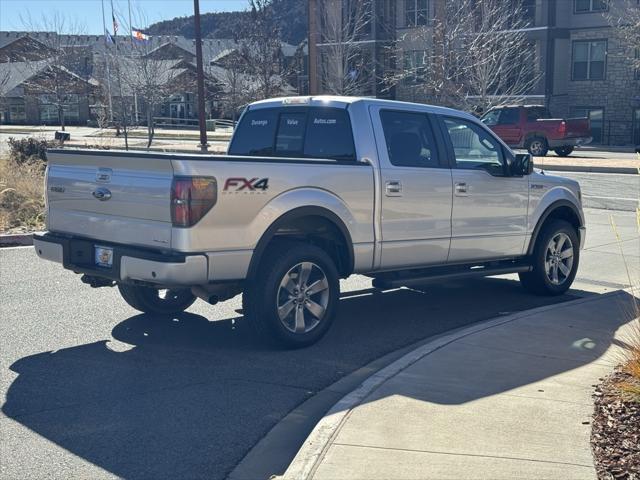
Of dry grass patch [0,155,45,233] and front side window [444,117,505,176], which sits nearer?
front side window [444,117,505,176]

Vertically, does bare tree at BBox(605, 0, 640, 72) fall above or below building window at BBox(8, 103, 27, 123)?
above

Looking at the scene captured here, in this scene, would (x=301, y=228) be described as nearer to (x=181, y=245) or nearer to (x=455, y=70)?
(x=181, y=245)

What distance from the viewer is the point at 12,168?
17.4m

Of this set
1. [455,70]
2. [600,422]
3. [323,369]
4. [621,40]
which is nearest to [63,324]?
[323,369]

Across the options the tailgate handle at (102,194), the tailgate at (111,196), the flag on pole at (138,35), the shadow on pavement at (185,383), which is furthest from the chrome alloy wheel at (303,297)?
the flag on pole at (138,35)

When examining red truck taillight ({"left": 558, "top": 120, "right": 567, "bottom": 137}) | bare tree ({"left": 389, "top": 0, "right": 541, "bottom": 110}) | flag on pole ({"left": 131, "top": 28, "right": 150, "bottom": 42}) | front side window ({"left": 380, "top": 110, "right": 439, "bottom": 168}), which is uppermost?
flag on pole ({"left": 131, "top": 28, "right": 150, "bottom": 42})

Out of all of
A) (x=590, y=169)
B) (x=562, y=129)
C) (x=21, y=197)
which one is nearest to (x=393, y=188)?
(x=21, y=197)

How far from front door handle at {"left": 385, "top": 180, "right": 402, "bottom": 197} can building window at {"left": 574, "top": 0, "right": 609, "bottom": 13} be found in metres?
39.7

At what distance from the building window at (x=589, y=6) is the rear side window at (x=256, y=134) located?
3932 cm

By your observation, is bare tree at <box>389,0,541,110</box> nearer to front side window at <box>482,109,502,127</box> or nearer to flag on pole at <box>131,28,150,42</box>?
front side window at <box>482,109,502,127</box>

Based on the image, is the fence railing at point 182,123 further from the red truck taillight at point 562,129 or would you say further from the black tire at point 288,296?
the black tire at point 288,296

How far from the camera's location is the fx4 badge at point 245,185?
6504mm

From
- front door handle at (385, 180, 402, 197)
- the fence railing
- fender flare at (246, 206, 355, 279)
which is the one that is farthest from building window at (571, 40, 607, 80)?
fender flare at (246, 206, 355, 279)

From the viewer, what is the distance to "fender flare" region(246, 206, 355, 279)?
6820 millimetres
